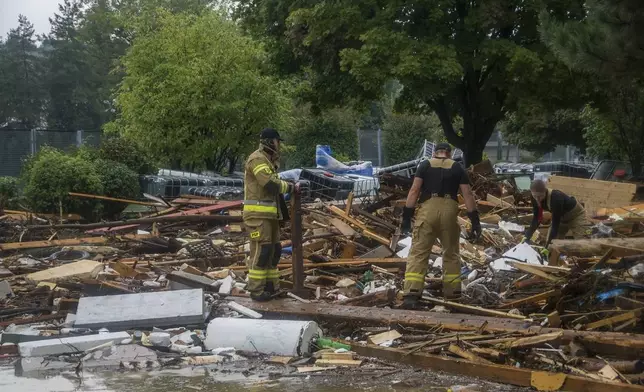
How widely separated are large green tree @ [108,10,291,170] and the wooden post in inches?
649

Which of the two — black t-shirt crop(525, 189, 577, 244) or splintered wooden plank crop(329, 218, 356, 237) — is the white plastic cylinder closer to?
black t-shirt crop(525, 189, 577, 244)

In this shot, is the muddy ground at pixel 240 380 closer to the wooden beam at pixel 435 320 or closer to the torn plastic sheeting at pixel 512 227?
the wooden beam at pixel 435 320

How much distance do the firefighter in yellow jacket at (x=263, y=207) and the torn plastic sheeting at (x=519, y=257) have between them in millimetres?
3101

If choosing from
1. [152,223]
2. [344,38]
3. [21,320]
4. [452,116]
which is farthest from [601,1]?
[452,116]

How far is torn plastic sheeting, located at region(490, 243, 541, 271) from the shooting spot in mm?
11109

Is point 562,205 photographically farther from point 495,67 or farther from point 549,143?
point 549,143

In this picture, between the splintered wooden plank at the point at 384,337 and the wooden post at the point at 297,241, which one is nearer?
the splintered wooden plank at the point at 384,337

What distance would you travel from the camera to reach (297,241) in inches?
390

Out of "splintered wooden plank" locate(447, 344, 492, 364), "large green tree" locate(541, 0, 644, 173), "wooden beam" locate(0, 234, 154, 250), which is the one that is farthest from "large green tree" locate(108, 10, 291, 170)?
"splintered wooden plank" locate(447, 344, 492, 364)

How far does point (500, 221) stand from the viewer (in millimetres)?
15555

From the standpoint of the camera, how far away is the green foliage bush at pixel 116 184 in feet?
66.7

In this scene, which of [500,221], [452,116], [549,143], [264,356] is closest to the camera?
[264,356]

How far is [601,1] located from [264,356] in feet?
16.3

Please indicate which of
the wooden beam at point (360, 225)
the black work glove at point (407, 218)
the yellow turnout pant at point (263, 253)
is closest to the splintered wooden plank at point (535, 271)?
the black work glove at point (407, 218)
